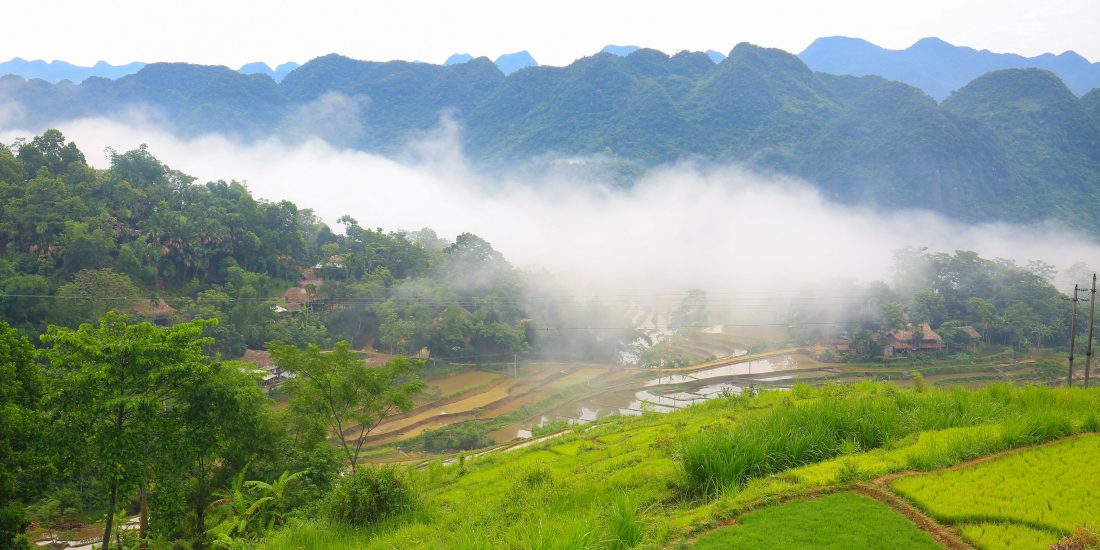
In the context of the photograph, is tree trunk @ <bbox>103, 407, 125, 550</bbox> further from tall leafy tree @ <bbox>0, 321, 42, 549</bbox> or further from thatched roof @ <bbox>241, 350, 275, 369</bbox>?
thatched roof @ <bbox>241, 350, 275, 369</bbox>

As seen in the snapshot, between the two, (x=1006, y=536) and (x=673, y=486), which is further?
(x=673, y=486)

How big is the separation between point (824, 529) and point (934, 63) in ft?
693

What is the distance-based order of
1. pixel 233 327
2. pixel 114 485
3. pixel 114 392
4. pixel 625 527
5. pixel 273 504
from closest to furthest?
pixel 625 527, pixel 114 392, pixel 114 485, pixel 273 504, pixel 233 327

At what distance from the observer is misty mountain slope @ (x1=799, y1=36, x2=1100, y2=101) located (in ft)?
543

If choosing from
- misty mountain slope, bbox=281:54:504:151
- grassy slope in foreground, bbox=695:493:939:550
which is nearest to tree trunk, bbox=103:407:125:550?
grassy slope in foreground, bbox=695:493:939:550

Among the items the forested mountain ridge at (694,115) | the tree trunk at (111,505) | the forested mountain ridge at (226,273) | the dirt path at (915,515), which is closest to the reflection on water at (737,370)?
the forested mountain ridge at (226,273)

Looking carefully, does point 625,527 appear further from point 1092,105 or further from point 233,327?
point 1092,105

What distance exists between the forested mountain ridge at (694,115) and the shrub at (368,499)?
101686mm

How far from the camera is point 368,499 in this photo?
10953 mm

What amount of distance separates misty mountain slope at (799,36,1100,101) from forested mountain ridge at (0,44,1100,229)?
5408 cm

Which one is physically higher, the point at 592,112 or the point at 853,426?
the point at 592,112

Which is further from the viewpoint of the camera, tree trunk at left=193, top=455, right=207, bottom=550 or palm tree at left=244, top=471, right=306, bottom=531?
tree trunk at left=193, top=455, right=207, bottom=550

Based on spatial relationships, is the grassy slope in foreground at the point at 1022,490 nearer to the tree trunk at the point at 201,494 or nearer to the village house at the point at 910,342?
the tree trunk at the point at 201,494

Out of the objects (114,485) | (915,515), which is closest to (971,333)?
(915,515)
